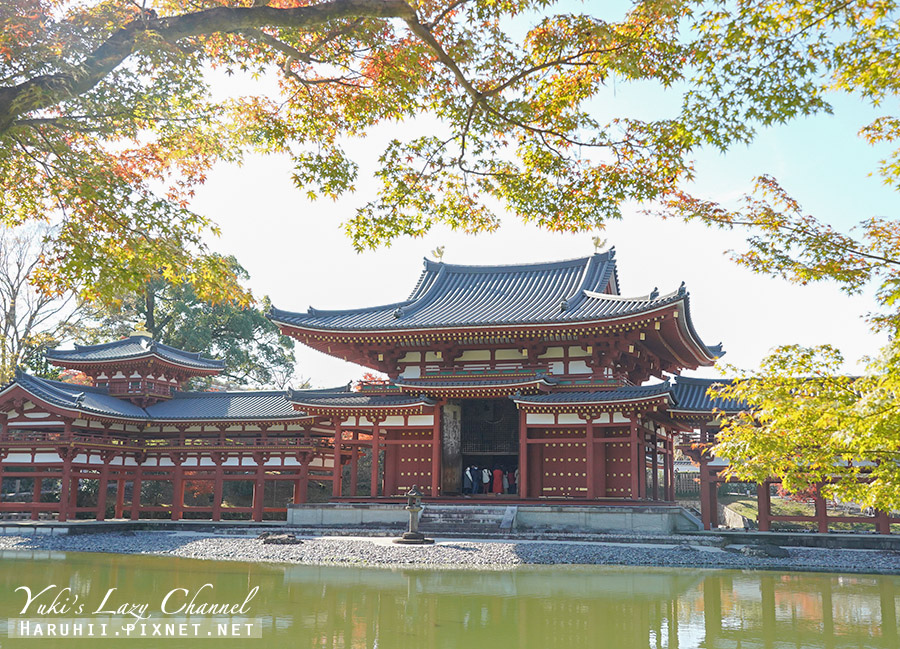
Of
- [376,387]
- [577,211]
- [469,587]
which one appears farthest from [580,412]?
[577,211]

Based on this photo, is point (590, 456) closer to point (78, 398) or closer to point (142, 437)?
point (78, 398)

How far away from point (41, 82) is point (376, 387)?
19.1m

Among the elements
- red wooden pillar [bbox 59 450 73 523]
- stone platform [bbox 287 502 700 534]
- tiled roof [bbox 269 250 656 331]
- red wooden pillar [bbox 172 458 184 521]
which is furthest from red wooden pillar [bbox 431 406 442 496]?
red wooden pillar [bbox 59 450 73 523]

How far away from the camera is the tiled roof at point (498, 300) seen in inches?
934

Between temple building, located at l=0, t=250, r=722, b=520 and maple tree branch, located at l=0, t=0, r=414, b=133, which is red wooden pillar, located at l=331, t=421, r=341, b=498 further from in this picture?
maple tree branch, located at l=0, t=0, r=414, b=133

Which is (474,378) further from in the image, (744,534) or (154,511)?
(154,511)

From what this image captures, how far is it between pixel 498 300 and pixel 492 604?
677 inches

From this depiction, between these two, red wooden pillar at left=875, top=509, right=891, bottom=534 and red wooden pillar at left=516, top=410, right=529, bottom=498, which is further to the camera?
red wooden pillar at left=516, top=410, right=529, bottom=498

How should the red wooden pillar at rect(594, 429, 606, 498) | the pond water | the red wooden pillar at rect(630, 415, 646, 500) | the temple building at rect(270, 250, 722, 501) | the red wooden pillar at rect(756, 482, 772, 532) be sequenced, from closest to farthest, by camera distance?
the pond water
the red wooden pillar at rect(756, 482, 772, 532)
the red wooden pillar at rect(630, 415, 646, 500)
the temple building at rect(270, 250, 722, 501)
the red wooden pillar at rect(594, 429, 606, 498)

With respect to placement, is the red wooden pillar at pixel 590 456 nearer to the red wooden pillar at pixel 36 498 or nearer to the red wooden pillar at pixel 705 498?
the red wooden pillar at pixel 705 498

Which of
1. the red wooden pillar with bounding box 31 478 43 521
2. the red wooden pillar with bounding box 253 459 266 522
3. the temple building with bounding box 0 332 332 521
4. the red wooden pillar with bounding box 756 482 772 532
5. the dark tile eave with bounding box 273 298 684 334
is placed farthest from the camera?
the red wooden pillar with bounding box 253 459 266 522

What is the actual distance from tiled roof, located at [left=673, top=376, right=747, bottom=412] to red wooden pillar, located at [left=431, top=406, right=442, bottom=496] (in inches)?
292

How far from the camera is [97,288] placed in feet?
25.7

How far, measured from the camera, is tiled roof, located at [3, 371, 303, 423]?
25609 mm
